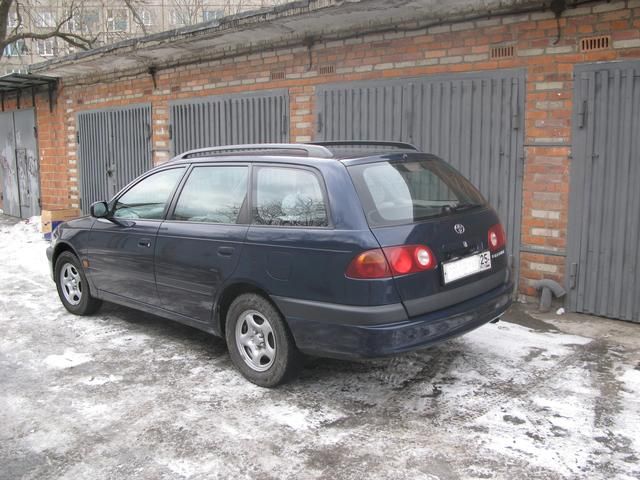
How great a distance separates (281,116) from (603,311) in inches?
185

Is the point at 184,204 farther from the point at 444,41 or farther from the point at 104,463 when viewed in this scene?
the point at 444,41

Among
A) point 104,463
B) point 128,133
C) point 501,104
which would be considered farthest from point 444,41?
point 128,133

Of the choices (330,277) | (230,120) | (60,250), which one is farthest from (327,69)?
(330,277)

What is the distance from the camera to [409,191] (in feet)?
13.1

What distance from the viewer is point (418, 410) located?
3.84m

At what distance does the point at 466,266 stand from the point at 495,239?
1.66 feet

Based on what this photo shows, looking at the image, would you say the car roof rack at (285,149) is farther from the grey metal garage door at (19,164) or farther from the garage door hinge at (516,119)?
the grey metal garage door at (19,164)

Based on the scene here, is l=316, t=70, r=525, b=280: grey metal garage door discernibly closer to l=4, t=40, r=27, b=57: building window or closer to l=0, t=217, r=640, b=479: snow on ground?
l=0, t=217, r=640, b=479: snow on ground

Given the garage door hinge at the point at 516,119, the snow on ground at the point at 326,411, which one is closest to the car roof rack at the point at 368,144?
the snow on ground at the point at 326,411

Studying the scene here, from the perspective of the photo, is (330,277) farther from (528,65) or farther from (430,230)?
(528,65)

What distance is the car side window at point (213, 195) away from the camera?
14.5 ft

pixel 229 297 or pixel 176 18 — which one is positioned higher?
pixel 176 18

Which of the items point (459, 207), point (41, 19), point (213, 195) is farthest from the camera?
point (41, 19)

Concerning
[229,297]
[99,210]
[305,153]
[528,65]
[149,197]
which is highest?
[528,65]
